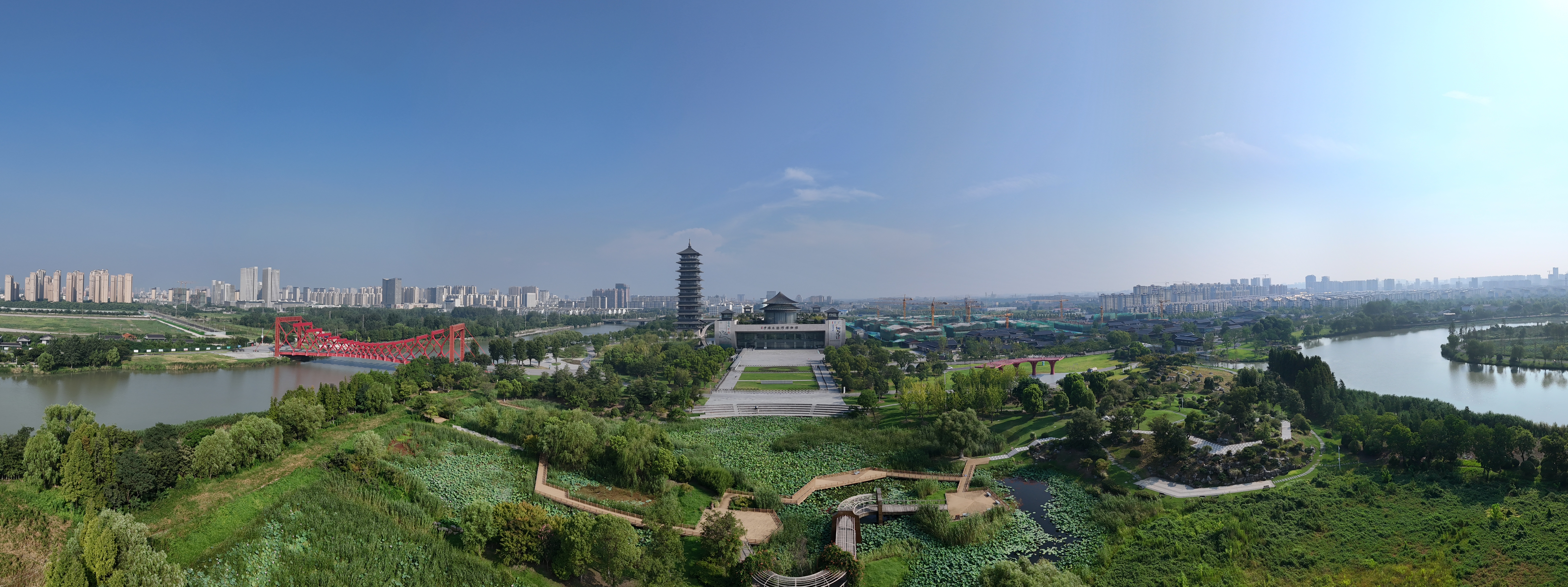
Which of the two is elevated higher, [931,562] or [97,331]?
[97,331]

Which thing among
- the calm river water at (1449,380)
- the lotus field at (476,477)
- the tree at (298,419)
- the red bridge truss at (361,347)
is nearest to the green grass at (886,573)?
the lotus field at (476,477)

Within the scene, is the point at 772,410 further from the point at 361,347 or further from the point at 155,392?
the point at 361,347

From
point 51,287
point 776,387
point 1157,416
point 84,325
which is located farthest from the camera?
point 51,287

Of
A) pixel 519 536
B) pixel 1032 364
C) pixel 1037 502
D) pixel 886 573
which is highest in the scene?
pixel 1032 364

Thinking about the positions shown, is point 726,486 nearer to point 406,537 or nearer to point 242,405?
point 406,537

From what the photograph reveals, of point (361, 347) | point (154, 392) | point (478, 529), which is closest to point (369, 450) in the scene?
point (478, 529)

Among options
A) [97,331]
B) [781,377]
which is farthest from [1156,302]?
[97,331]

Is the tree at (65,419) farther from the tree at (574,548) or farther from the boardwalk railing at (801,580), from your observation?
the boardwalk railing at (801,580)
